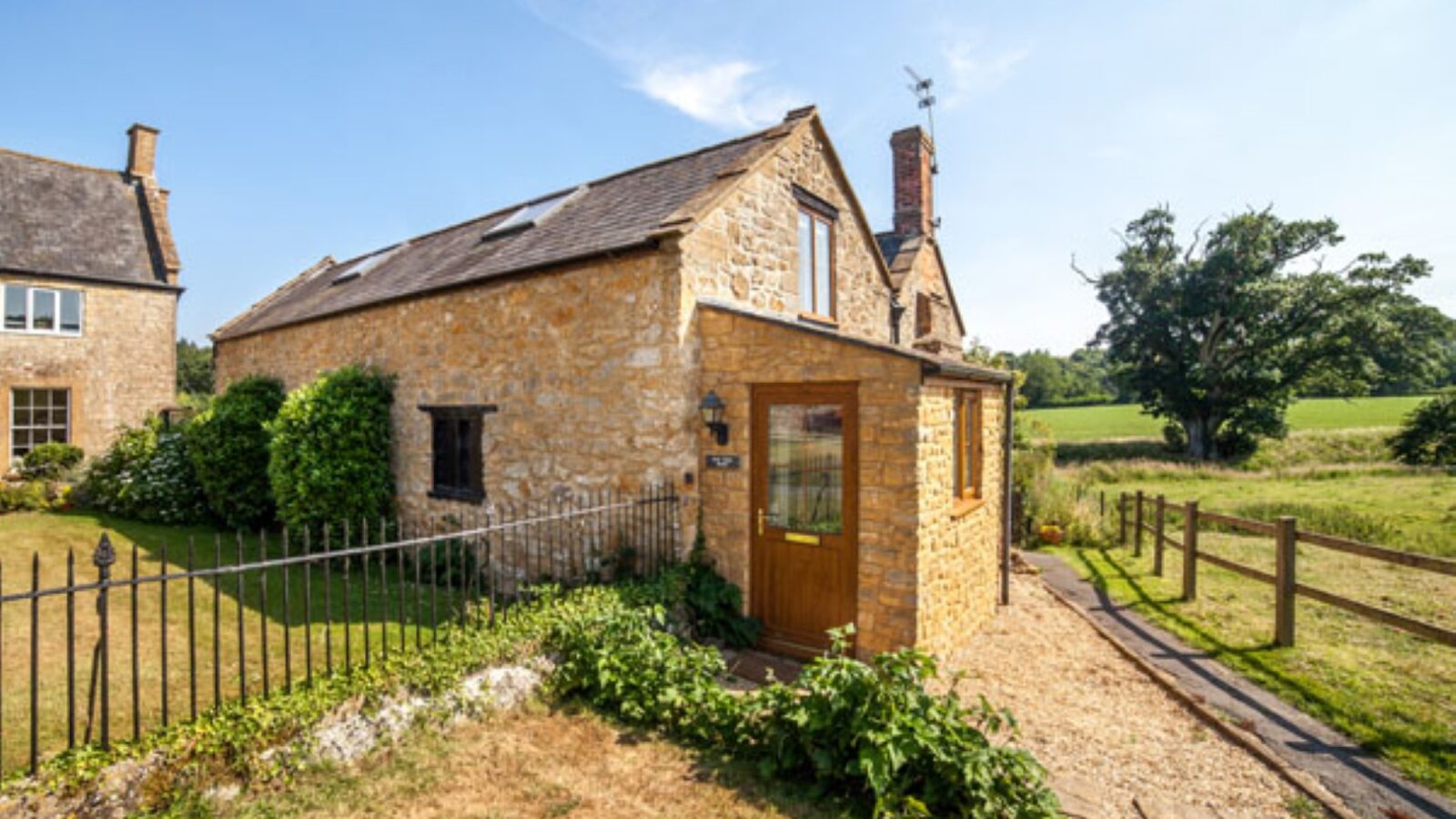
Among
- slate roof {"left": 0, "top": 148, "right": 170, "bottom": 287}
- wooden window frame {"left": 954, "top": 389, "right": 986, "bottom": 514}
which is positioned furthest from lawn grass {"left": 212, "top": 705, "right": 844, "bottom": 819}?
slate roof {"left": 0, "top": 148, "right": 170, "bottom": 287}

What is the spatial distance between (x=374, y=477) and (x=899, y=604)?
8.89 metres

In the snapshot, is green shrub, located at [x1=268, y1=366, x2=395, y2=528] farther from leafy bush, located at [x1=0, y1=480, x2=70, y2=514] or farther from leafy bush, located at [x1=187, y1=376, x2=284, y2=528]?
leafy bush, located at [x1=0, y1=480, x2=70, y2=514]

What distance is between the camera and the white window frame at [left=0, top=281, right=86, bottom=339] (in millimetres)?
16266

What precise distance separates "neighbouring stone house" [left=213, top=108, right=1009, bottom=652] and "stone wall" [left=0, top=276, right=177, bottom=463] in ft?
37.9

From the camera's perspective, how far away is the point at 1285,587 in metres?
7.40

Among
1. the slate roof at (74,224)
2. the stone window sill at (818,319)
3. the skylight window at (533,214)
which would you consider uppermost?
the slate roof at (74,224)

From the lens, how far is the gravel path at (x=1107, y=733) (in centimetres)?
462

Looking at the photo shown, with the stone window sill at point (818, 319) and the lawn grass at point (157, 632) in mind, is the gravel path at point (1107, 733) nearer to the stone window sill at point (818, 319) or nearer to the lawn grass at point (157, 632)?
the stone window sill at point (818, 319)

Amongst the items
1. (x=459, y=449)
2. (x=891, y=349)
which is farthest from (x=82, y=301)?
(x=891, y=349)

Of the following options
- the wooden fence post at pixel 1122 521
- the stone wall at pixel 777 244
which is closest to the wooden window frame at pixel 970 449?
the stone wall at pixel 777 244

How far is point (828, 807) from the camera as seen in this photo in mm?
4289

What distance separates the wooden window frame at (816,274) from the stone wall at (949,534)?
2.94 meters

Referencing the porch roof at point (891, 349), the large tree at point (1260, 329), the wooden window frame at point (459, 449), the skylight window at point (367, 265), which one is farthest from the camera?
the large tree at point (1260, 329)

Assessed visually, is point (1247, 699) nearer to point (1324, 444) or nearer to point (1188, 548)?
point (1188, 548)
